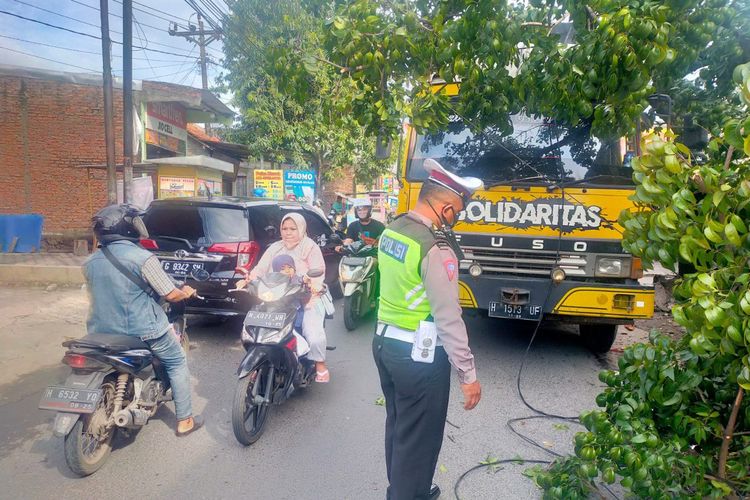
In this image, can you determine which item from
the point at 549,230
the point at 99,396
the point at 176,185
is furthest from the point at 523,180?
the point at 176,185

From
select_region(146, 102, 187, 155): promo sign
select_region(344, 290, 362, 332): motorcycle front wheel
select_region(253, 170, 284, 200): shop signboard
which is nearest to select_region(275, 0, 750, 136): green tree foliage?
select_region(344, 290, 362, 332): motorcycle front wheel

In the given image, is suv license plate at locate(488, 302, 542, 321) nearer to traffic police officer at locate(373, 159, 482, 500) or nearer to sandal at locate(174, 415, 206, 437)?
traffic police officer at locate(373, 159, 482, 500)

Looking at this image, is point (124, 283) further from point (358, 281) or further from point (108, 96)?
point (108, 96)

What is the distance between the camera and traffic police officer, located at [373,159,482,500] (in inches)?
91.6

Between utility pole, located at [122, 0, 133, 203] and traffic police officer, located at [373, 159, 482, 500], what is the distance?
8706 millimetres

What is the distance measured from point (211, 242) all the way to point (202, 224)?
0.27 meters

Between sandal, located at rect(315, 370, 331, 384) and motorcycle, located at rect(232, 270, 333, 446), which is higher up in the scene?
motorcycle, located at rect(232, 270, 333, 446)

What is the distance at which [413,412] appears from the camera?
245cm

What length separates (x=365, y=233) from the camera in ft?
25.1

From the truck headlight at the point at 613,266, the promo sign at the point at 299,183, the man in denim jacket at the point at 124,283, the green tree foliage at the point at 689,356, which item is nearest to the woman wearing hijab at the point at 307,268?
the man in denim jacket at the point at 124,283

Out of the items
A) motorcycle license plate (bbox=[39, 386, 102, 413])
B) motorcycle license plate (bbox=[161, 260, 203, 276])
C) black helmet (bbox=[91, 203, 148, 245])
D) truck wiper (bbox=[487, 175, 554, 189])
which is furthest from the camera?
motorcycle license plate (bbox=[161, 260, 203, 276])

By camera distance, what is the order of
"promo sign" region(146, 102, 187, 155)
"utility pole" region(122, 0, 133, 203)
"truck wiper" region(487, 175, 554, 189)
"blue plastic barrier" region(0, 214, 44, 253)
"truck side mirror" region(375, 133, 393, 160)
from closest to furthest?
1. "truck wiper" region(487, 175, 554, 189)
2. "truck side mirror" region(375, 133, 393, 160)
3. "utility pole" region(122, 0, 133, 203)
4. "blue plastic barrier" region(0, 214, 44, 253)
5. "promo sign" region(146, 102, 187, 155)

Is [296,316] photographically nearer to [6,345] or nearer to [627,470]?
[627,470]

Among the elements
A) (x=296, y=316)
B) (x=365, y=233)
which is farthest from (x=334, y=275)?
(x=296, y=316)
